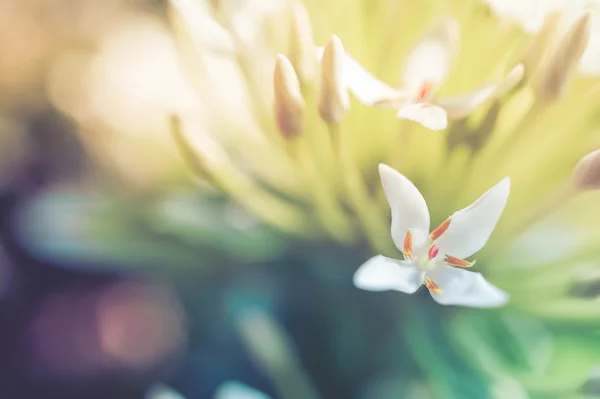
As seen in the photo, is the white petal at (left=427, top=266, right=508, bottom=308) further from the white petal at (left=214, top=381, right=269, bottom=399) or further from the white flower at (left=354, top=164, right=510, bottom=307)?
the white petal at (left=214, top=381, right=269, bottom=399)

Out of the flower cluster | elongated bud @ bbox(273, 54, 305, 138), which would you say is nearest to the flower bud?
the flower cluster

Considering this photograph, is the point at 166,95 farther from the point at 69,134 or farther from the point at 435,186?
the point at 435,186

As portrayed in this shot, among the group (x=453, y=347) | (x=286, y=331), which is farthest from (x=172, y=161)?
(x=453, y=347)

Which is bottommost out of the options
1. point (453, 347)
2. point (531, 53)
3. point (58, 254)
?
point (58, 254)

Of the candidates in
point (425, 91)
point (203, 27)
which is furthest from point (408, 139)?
point (203, 27)

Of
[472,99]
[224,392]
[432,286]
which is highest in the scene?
[472,99]

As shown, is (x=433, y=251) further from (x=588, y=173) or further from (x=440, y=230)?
(x=588, y=173)
